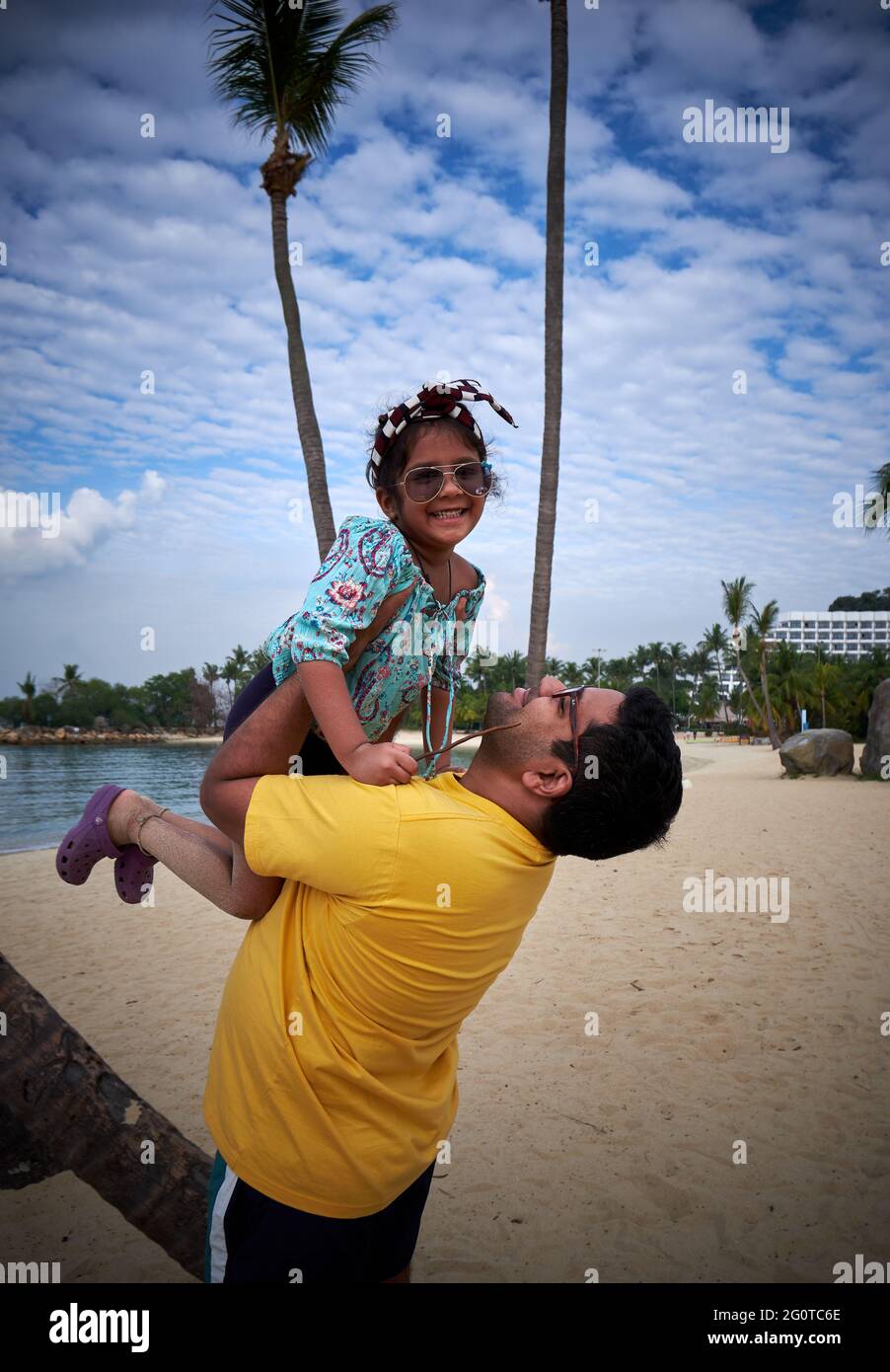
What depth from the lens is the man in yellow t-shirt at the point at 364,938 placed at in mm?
1809

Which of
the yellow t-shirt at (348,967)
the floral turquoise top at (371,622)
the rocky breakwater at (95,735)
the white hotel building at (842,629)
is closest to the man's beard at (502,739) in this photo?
the yellow t-shirt at (348,967)

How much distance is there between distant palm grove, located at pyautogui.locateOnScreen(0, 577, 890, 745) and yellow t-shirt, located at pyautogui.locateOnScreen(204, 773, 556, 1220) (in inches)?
917

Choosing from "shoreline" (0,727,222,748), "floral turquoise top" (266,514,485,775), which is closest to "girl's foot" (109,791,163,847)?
"floral turquoise top" (266,514,485,775)

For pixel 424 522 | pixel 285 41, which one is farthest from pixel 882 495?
pixel 424 522

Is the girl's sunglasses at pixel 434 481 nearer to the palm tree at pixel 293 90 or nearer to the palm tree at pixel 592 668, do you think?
the palm tree at pixel 293 90

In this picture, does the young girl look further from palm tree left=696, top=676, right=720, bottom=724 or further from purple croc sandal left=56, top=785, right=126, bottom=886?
palm tree left=696, top=676, right=720, bottom=724

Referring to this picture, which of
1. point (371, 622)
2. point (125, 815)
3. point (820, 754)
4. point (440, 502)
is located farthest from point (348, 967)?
point (820, 754)

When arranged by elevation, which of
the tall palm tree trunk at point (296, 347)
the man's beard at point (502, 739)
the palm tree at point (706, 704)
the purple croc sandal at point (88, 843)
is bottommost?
the palm tree at point (706, 704)

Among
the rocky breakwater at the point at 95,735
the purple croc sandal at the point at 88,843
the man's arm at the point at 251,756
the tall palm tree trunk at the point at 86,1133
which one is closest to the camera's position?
the man's arm at the point at 251,756

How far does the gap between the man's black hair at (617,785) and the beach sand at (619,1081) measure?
9.95ft

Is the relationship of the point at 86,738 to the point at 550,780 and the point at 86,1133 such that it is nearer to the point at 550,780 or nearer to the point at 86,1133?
the point at 86,1133

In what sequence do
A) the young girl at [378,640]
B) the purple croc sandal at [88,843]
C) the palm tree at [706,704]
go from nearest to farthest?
the young girl at [378,640] < the purple croc sandal at [88,843] < the palm tree at [706,704]

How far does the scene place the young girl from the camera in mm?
2201
